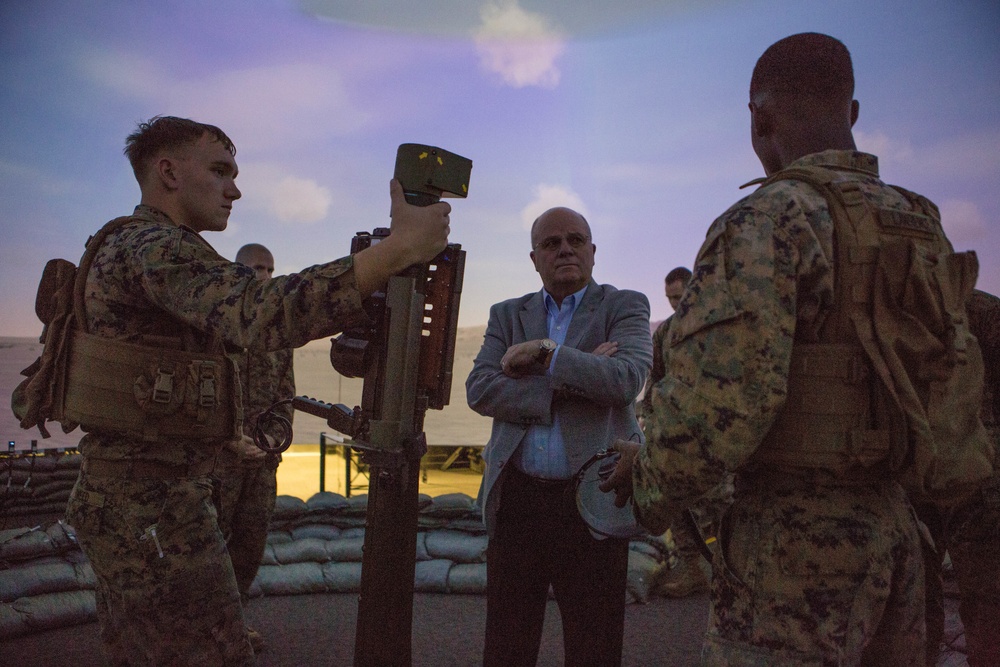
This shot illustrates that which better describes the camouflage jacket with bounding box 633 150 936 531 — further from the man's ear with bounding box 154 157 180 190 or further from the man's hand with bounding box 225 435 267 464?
the man's ear with bounding box 154 157 180 190

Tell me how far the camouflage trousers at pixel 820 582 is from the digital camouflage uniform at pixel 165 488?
3.29 ft

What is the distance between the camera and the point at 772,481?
1441mm

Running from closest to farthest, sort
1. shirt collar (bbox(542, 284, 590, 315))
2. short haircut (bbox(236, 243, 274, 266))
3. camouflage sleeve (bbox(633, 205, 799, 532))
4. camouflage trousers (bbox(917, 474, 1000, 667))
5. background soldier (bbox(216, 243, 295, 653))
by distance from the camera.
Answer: camouflage sleeve (bbox(633, 205, 799, 532)) < camouflage trousers (bbox(917, 474, 1000, 667)) < shirt collar (bbox(542, 284, 590, 315)) < background soldier (bbox(216, 243, 295, 653)) < short haircut (bbox(236, 243, 274, 266))

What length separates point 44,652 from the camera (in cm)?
344

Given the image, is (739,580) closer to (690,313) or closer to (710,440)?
(710,440)

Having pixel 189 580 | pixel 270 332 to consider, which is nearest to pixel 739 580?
pixel 270 332

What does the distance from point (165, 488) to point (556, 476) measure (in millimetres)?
1173

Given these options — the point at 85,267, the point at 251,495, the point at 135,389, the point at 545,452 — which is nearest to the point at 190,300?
the point at 135,389

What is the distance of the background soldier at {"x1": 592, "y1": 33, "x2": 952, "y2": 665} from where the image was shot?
4.35 feet

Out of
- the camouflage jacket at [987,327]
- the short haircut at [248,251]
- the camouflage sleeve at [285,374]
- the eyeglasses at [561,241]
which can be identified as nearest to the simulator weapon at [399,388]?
the eyeglasses at [561,241]

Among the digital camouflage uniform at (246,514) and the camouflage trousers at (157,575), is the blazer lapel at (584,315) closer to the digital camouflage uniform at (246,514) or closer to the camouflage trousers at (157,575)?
the camouflage trousers at (157,575)

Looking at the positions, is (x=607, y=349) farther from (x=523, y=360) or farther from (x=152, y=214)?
(x=152, y=214)

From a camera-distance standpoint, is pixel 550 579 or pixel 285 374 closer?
pixel 550 579

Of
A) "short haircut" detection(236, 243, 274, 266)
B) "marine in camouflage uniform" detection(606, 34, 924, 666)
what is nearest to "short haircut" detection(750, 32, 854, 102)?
"marine in camouflage uniform" detection(606, 34, 924, 666)
